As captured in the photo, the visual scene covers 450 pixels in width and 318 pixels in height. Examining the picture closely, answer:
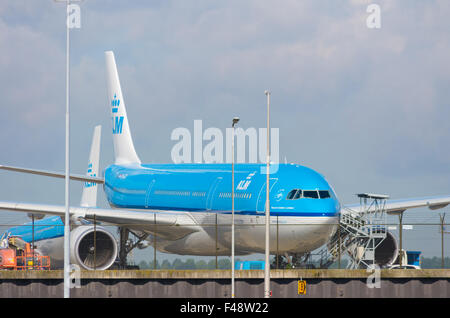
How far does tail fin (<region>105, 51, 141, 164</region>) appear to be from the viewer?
204 ft

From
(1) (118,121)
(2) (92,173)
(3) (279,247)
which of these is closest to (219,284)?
(3) (279,247)

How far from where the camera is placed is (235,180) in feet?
147

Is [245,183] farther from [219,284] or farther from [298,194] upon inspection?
[219,284]

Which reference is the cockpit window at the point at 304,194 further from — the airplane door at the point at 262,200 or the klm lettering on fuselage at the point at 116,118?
the klm lettering on fuselage at the point at 116,118

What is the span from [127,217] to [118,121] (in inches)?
697

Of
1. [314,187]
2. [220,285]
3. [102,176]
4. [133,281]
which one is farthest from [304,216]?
[102,176]

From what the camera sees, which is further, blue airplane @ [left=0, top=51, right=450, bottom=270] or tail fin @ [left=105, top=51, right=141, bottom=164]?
tail fin @ [left=105, top=51, right=141, bottom=164]

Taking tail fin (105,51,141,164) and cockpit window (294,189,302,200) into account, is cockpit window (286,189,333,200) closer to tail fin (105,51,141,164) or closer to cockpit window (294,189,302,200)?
cockpit window (294,189,302,200)

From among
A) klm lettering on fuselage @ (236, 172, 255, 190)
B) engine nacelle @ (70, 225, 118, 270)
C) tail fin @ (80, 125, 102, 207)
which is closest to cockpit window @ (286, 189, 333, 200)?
klm lettering on fuselage @ (236, 172, 255, 190)

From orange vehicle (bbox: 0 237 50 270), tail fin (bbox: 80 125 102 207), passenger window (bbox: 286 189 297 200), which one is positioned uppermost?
tail fin (bbox: 80 125 102 207)

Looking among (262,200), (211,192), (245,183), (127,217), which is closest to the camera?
(262,200)

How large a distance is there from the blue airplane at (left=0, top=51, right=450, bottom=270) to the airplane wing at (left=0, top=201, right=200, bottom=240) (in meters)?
0.04

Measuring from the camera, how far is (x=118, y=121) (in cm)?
6400
